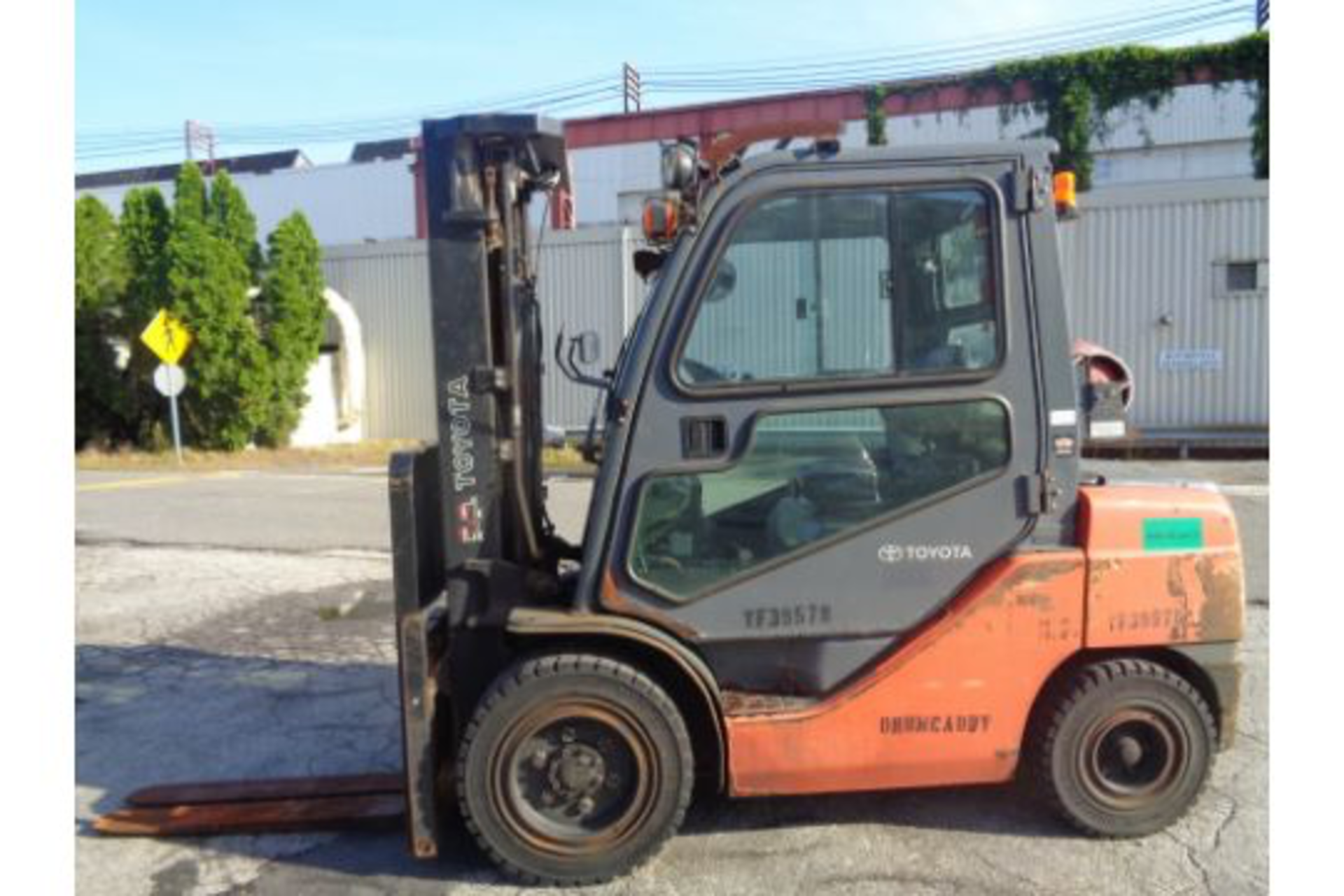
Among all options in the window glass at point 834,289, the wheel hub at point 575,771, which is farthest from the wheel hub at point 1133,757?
the wheel hub at point 575,771

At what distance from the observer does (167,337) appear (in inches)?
695

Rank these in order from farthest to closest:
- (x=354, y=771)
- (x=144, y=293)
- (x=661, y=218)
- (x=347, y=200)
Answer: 1. (x=347, y=200)
2. (x=144, y=293)
3. (x=354, y=771)
4. (x=661, y=218)

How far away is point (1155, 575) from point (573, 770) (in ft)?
6.98

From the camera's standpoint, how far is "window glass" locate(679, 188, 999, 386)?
128 inches

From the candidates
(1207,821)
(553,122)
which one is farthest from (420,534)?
(1207,821)

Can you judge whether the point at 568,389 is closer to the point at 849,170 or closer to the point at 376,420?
the point at 376,420

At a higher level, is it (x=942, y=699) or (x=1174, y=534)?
(x=1174, y=534)

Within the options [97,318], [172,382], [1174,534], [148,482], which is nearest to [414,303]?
[172,382]

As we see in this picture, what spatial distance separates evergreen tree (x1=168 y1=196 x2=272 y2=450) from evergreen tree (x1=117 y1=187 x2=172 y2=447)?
1.19ft

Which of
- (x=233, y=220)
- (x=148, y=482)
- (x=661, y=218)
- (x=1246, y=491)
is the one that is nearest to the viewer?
(x=661, y=218)

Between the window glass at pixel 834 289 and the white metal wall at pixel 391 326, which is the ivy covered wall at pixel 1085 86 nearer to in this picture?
the white metal wall at pixel 391 326

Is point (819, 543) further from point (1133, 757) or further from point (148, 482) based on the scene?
point (148, 482)

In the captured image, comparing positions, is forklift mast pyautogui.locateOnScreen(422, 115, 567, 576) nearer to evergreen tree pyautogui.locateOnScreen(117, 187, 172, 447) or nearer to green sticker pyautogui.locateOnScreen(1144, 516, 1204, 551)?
green sticker pyautogui.locateOnScreen(1144, 516, 1204, 551)

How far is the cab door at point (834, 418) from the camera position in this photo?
324 cm
